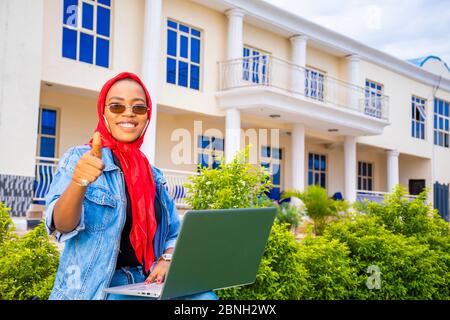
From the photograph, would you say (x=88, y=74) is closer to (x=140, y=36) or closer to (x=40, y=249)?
(x=140, y=36)

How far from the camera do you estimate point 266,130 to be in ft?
52.2

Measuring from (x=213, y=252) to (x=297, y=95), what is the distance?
1273 centimetres

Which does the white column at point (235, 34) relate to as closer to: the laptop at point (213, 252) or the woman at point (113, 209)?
the woman at point (113, 209)

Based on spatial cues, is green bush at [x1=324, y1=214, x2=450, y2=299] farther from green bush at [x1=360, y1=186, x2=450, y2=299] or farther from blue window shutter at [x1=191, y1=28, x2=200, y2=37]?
blue window shutter at [x1=191, y1=28, x2=200, y2=37]

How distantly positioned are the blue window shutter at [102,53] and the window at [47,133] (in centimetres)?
152

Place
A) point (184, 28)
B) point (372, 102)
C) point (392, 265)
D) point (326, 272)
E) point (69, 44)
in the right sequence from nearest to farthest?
point (326, 272) → point (392, 265) → point (69, 44) → point (184, 28) → point (372, 102)

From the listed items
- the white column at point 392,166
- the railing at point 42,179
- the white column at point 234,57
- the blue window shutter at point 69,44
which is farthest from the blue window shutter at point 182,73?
the white column at point 392,166

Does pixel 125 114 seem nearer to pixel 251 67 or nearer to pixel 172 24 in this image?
pixel 172 24

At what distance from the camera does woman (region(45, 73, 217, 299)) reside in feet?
6.90

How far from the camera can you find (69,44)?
10.9 m

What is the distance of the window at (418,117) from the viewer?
21219 millimetres

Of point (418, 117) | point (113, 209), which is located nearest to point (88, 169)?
point (113, 209)

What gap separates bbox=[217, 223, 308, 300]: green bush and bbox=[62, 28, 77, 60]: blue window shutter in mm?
7477

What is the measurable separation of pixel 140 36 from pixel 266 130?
5.17 meters
